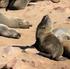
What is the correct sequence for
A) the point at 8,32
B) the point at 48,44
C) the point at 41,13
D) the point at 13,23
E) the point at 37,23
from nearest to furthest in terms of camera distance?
the point at 48,44 < the point at 8,32 < the point at 13,23 < the point at 37,23 < the point at 41,13

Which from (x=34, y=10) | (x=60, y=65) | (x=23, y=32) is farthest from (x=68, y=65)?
(x=34, y=10)

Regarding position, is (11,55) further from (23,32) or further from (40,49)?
(23,32)

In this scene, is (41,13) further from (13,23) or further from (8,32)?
(8,32)

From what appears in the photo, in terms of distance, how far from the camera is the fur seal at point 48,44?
7164 mm

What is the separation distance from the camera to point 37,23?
970 centimetres

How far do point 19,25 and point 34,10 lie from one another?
3.71ft

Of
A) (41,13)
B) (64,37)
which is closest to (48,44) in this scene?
(64,37)

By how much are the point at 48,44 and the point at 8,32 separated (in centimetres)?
187

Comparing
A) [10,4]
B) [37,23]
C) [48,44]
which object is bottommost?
[37,23]

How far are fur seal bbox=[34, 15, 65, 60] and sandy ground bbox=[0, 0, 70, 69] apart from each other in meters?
0.16

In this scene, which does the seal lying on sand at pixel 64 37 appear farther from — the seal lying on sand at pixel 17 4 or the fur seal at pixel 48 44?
the seal lying on sand at pixel 17 4

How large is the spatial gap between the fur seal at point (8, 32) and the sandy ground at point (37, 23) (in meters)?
0.14

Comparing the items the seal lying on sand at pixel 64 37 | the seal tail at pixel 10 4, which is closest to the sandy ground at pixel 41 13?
the seal tail at pixel 10 4

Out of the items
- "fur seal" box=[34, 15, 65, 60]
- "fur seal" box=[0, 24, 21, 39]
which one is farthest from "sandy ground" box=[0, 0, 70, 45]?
"fur seal" box=[34, 15, 65, 60]
